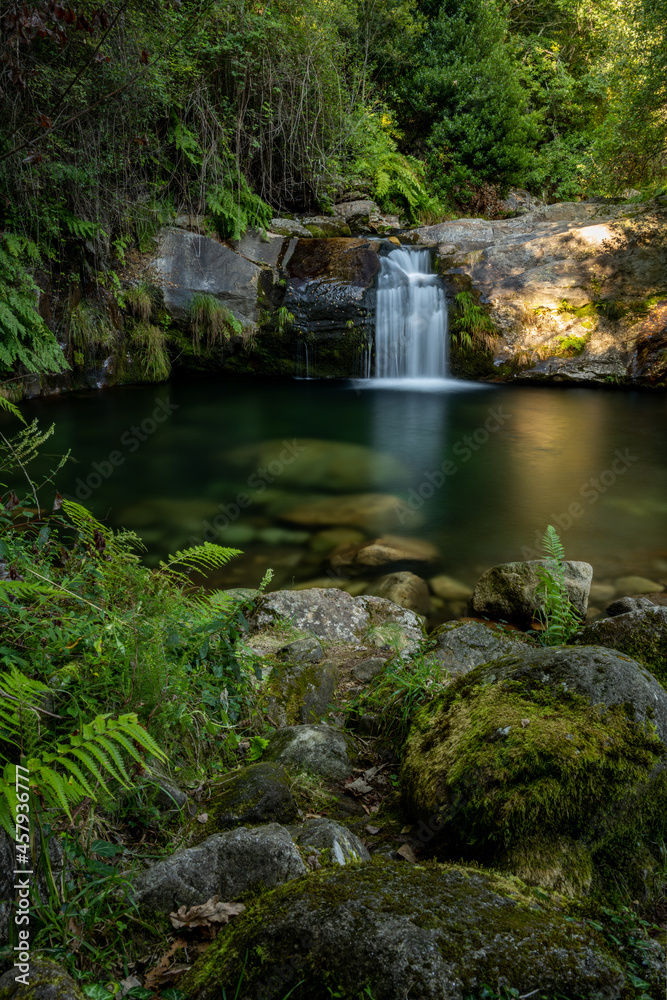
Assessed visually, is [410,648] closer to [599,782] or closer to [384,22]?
[599,782]

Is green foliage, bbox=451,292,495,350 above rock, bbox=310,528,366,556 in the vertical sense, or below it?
above

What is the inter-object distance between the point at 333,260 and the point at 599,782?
12645 mm

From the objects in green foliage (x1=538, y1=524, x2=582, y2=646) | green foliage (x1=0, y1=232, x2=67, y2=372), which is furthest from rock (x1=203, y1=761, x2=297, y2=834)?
green foliage (x1=0, y1=232, x2=67, y2=372)

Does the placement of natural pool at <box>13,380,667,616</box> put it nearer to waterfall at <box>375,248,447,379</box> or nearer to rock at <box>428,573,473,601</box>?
rock at <box>428,573,473,601</box>

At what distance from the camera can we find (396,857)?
1744 millimetres

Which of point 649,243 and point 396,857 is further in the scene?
point 649,243

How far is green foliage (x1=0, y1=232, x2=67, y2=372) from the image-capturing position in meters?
9.33

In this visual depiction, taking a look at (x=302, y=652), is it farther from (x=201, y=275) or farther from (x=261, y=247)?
(x=261, y=247)

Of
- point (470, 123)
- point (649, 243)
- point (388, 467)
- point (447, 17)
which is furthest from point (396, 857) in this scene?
point (447, 17)

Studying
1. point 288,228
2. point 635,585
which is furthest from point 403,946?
point 288,228


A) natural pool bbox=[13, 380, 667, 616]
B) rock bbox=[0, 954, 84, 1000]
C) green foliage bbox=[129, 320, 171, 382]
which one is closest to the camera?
rock bbox=[0, 954, 84, 1000]

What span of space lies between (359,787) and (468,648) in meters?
1.21

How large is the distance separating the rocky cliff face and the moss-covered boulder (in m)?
11.8

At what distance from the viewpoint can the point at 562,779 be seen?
1.65 m
